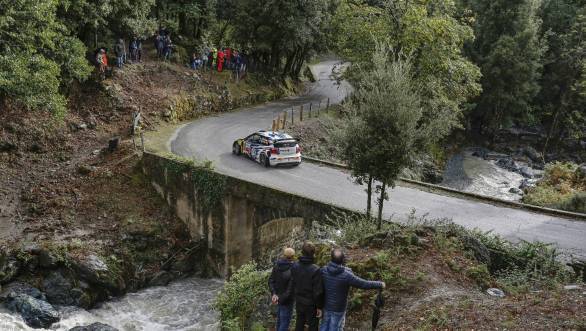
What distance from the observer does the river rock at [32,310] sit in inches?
680

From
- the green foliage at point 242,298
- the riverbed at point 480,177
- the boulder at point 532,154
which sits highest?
the green foliage at point 242,298

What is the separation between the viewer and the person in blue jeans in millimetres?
9352

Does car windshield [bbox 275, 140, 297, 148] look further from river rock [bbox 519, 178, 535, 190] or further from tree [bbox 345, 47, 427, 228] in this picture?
river rock [bbox 519, 178, 535, 190]

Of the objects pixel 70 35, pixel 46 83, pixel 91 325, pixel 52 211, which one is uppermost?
pixel 70 35

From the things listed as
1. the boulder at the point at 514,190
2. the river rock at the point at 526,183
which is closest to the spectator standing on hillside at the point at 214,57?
the boulder at the point at 514,190

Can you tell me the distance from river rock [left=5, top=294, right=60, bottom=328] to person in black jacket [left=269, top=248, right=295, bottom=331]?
413 inches

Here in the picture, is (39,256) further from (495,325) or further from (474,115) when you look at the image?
(474,115)

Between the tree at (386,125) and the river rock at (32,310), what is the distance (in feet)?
Answer: 36.5

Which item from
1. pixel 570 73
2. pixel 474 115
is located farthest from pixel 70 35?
pixel 570 73

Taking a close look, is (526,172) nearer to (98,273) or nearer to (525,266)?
(525,266)

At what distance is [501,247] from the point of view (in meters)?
14.6

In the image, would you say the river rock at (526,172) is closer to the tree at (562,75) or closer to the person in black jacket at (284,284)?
the tree at (562,75)

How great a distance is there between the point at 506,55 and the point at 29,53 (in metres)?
35.7

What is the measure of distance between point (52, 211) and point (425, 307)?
17.2 m
